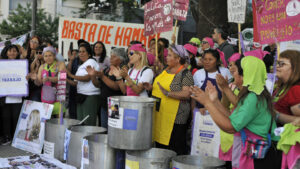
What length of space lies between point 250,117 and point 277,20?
66.9 inches

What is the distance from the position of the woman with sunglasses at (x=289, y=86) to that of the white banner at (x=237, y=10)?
8.47 feet

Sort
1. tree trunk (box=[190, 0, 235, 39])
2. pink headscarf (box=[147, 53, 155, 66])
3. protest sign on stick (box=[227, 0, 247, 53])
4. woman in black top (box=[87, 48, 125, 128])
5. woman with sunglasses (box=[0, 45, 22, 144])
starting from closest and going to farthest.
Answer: protest sign on stick (box=[227, 0, 247, 53])
woman in black top (box=[87, 48, 125, 128])
pink headscarf (box=[147, 53, 155, 66])
woman with sunglasses (box=[0, 45, 22, 144])
tree trunk (box=[190, 0, 235, 39])

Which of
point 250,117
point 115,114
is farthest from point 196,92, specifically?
point 115,114

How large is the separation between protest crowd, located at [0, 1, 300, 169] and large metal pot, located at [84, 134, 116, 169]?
0.64 metres

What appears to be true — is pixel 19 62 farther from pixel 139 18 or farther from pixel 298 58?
pixel 139 18

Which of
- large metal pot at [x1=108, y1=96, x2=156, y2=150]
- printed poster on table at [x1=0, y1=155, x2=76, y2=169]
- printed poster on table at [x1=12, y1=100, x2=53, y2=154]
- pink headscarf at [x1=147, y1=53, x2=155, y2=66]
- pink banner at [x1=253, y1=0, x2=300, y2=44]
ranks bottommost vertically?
printed poster on table at [x1=0, y1=155, x2=76, y2=169]

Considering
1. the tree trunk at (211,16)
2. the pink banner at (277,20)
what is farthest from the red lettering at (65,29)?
the pink banner at (277,20)

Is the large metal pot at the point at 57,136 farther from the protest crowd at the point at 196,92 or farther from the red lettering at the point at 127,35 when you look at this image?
the red lettering at the point at 127,35

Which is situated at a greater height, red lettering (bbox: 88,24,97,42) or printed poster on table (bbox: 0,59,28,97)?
red lettering (bbox: 88,24,97,42)

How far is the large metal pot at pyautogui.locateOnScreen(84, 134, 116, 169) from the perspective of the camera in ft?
15.0

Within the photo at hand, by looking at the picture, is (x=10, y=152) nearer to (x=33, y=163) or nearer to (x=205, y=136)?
(x=33, y=163)

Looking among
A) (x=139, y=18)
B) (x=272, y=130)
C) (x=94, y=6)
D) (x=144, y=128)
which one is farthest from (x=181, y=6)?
(x=94, y=6)

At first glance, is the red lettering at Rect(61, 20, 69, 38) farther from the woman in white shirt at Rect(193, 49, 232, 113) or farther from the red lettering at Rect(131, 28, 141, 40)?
the woman in white shirt at Rect(193, 49, 232, 113)

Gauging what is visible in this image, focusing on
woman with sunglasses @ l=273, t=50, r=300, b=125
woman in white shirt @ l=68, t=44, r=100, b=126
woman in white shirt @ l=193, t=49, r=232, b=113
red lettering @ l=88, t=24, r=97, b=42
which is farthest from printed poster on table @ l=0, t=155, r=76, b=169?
red lettering @ l=88, t=24, r=97, b=42
